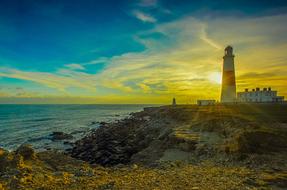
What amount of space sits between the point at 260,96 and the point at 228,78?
7520 mm

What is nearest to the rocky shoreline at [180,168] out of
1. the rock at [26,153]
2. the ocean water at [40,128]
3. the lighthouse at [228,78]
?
the rock at [26,153]

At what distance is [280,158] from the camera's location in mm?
9508

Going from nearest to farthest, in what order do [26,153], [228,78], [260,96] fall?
[26,153], [228,78], [260,96]

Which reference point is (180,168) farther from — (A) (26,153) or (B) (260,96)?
(B) (260,96)

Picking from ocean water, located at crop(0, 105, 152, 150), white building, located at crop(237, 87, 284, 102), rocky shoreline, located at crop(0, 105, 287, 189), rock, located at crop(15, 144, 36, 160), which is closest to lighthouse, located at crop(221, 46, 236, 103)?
white building, located at crop(237, 87, 284, 102)

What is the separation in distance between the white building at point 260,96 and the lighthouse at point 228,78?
3.50 m

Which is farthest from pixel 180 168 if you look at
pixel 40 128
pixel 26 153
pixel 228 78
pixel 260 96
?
pixel 260 96

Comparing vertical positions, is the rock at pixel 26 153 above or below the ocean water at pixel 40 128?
above

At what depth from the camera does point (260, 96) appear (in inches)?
1533

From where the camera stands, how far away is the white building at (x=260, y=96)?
38375 millimetres

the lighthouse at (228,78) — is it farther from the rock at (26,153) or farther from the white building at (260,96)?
the rock at (26,153)

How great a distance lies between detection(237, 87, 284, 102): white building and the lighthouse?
11.5ft

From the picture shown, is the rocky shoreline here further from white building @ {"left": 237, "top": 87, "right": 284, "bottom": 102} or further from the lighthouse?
white building @ {"left": 237, "top": 87, "right": 284, "bottom": 102}

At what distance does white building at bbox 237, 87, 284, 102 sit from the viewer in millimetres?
38375
